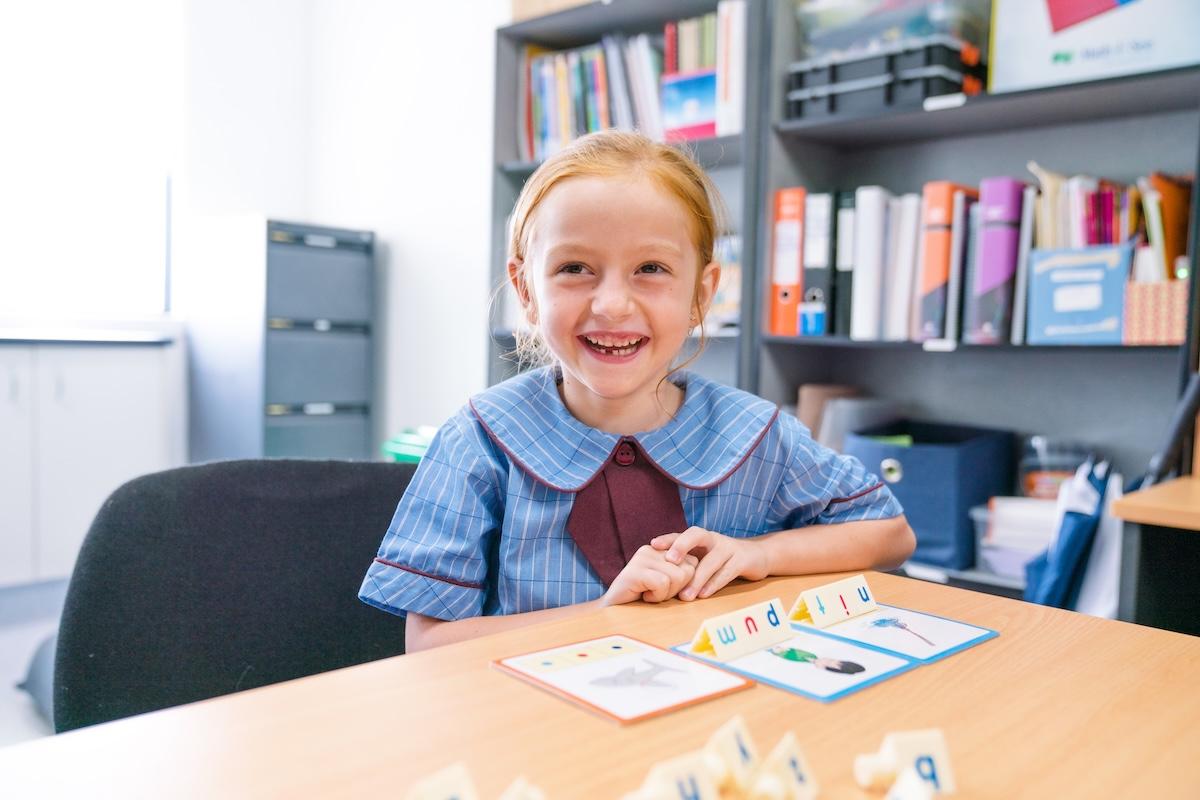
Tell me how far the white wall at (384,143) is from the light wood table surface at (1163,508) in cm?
196

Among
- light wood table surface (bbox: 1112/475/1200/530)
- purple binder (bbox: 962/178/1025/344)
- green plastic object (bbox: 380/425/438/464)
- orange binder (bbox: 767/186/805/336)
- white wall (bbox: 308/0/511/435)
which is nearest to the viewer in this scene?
light wood table surface (bbox: 1112/475/1200/530)

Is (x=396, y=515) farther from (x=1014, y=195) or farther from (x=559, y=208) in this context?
(x=1014, y=195)

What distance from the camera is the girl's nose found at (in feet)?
3.18

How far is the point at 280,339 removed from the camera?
2.96 meters

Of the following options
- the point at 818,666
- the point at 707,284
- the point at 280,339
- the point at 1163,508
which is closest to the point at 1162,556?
the point at 1163,508

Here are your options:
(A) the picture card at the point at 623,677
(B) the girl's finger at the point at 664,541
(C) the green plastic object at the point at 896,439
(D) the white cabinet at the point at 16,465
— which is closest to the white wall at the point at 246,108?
(D) the white cabinet at the point at 16,465

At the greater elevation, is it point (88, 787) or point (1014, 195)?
point (1014, 195)

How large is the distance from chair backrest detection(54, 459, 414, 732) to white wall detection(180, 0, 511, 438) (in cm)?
197

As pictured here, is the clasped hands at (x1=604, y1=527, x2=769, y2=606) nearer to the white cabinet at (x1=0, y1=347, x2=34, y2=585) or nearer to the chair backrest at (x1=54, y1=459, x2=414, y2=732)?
the chair backrest at (x1=54, y1=459, x2=414, y2=732)

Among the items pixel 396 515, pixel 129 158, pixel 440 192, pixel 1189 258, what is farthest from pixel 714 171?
pixel 129 158

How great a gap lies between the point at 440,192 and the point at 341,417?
84 cm

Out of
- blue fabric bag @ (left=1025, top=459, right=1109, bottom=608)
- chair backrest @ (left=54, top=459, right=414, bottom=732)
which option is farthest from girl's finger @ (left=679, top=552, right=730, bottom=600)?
blue fabric bag @ (left=1025, top=459, right=1109, bottom=608)

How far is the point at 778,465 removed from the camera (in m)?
1.02

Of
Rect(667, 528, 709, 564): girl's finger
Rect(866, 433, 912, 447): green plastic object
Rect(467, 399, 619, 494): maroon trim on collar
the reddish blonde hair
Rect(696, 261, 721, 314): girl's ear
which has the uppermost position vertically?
the reddish blonde hair
